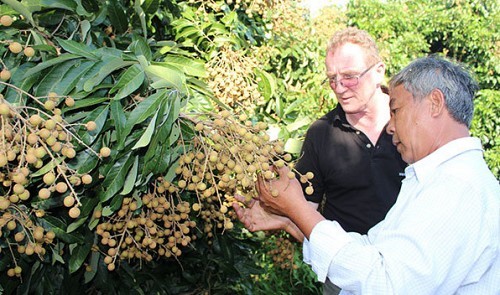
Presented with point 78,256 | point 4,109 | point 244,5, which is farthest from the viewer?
point 244,5

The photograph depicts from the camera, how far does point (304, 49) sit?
371cm

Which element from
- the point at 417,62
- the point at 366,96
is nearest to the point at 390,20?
the point at 366,96

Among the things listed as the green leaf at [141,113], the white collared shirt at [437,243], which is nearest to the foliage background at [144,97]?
the green leaf at [141,113]

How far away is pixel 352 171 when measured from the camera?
2.39 metres

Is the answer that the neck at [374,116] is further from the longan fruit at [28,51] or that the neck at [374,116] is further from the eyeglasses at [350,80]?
the longan fruit at [28,51]

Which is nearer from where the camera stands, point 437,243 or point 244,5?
point 437,243

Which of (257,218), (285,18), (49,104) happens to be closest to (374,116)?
(257,218)

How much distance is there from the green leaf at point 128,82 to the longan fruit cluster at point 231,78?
1.02m

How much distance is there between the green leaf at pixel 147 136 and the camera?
4.19ft

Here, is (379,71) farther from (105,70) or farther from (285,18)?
(105,70)

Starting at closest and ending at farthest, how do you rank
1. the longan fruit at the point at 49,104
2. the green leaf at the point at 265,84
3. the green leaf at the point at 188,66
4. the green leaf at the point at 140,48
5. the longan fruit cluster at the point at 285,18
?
the longan fruit at the point at 49,104 < the green leaf at the point at 140,48 < the green leaf at the point at 188,66 < the green leaf at the point at 265,84 < the longan fruit cluster at the point at 285,18

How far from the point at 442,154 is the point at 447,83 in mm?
190

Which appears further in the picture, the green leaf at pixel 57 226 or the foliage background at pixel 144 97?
the green leaf at pixel 57 226

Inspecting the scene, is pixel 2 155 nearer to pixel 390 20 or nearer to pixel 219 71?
pixel 219 71
